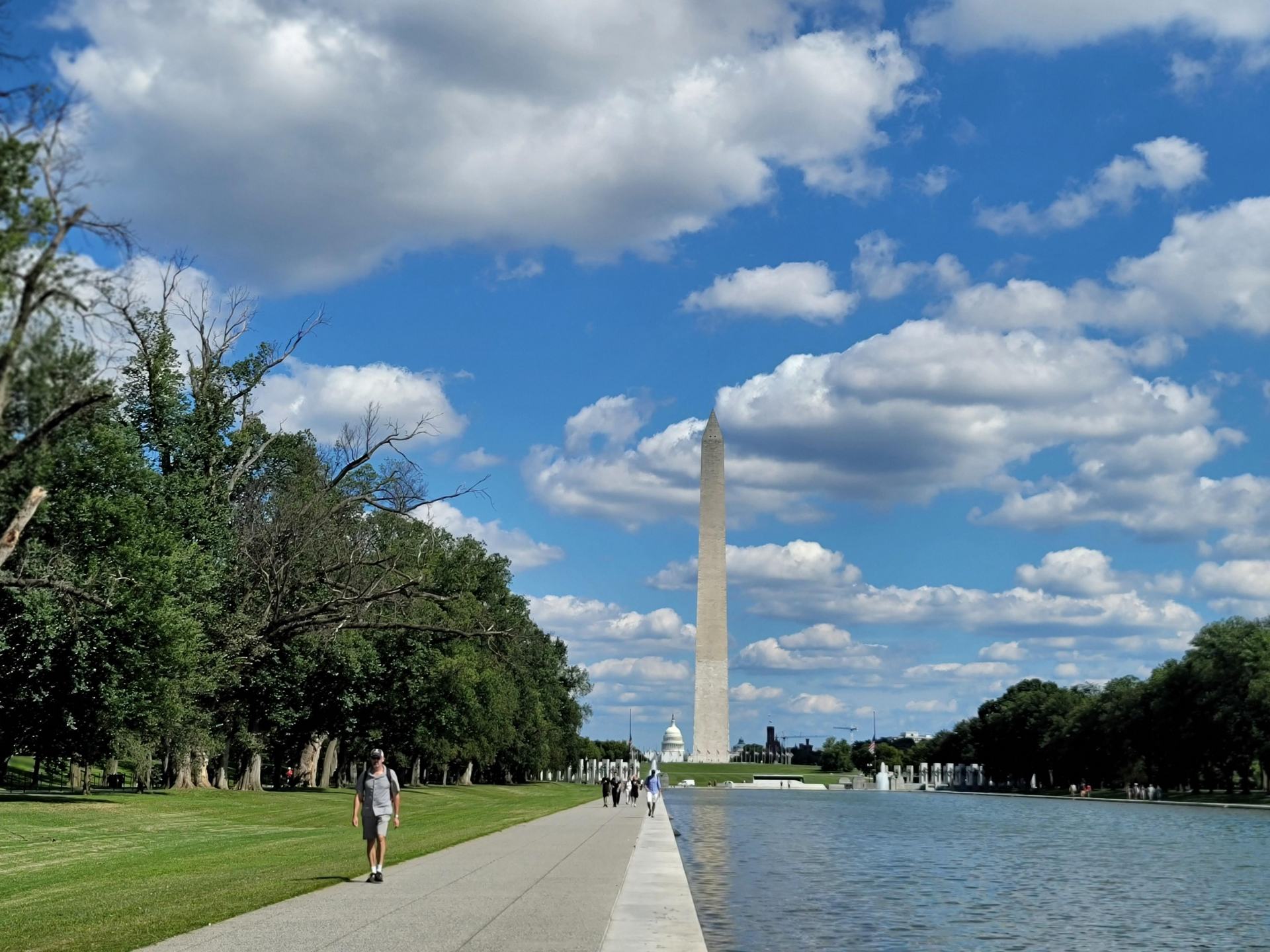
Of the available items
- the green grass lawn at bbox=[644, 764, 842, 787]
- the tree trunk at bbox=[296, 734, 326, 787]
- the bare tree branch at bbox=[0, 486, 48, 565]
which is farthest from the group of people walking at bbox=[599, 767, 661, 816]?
the green grass lawn at bbox=[644, 764, 842, 787]

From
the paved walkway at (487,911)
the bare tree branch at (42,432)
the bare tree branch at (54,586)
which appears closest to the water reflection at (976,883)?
the paved walkway at (487,911)

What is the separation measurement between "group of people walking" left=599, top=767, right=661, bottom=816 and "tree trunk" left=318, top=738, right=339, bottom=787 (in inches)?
594

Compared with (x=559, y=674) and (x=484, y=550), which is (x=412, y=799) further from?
(x=559, y=674)

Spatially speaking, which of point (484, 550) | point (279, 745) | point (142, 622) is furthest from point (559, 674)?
point (142, 622)

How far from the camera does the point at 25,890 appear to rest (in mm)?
18938

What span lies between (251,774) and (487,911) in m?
41.8

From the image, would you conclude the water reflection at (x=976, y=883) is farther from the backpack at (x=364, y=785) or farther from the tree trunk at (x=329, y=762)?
the tree trunk at (x=329, y=762)

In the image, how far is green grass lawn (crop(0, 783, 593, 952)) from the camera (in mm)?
14977

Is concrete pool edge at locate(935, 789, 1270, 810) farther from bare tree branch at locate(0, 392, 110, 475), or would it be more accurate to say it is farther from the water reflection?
bare tree branch at locate(0, 392, 110, 475)

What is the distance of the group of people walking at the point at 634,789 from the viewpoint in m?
46.1

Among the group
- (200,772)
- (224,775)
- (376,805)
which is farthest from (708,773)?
(376,805)

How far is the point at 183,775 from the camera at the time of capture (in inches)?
1934

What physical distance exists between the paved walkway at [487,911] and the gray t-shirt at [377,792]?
1007 millimetres

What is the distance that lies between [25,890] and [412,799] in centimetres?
3784
